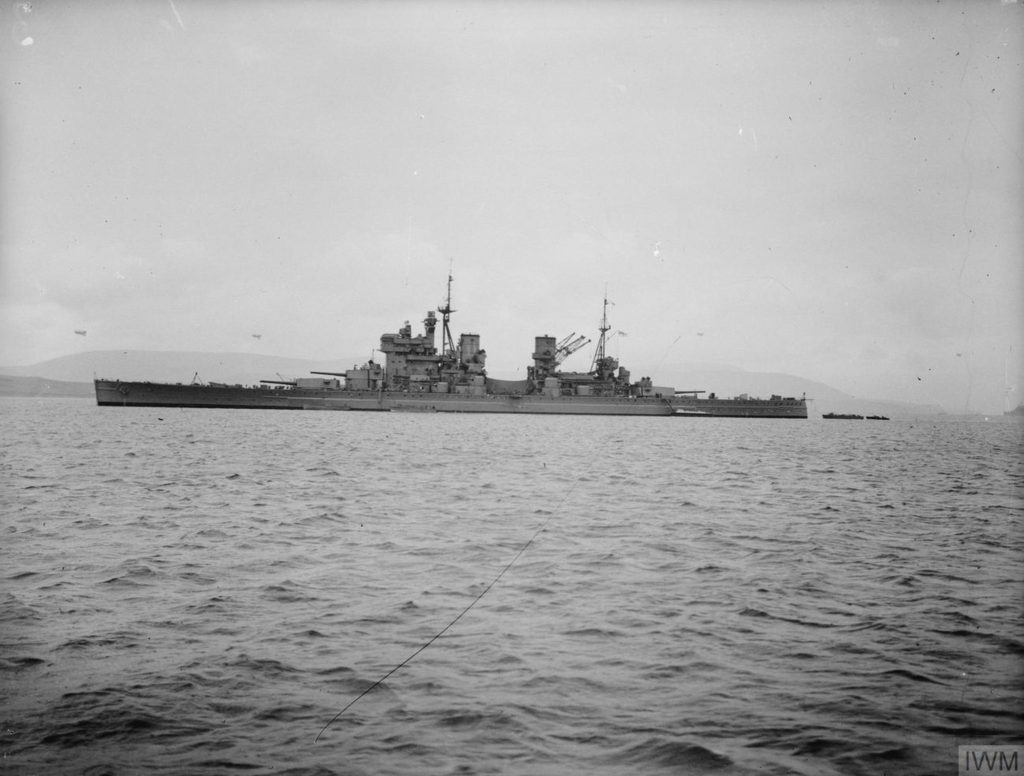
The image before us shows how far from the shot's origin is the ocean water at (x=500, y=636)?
4.35 meters

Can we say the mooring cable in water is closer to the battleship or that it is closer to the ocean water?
the ocean water

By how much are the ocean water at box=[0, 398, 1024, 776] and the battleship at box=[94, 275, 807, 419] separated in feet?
209

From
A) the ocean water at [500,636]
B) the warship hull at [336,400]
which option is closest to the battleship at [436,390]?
the warship hull at [336,400]

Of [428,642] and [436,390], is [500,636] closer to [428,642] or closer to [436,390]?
[428,642]

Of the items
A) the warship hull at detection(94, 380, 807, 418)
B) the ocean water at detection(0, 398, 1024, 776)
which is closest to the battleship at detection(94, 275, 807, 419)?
A: the warship hull at detection(94, 380, 807, 418)

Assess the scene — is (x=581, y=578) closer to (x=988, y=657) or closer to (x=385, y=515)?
(x=988, y=657)

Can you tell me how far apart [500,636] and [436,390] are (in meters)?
72.9

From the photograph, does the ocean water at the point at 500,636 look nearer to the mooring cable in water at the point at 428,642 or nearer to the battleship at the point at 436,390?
the mooring cable in water at the point at 428,642

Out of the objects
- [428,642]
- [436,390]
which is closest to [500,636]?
[428,642]

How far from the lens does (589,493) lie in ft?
56.3

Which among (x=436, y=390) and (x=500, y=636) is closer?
(x=500, y=636)

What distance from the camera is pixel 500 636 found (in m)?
6.41

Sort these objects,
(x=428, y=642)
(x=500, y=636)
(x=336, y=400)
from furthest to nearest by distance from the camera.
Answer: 1. (x=336, y=400)
2. (x=500, y=636)
3. (x=428, y=642)

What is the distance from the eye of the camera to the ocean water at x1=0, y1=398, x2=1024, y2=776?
4.35m
